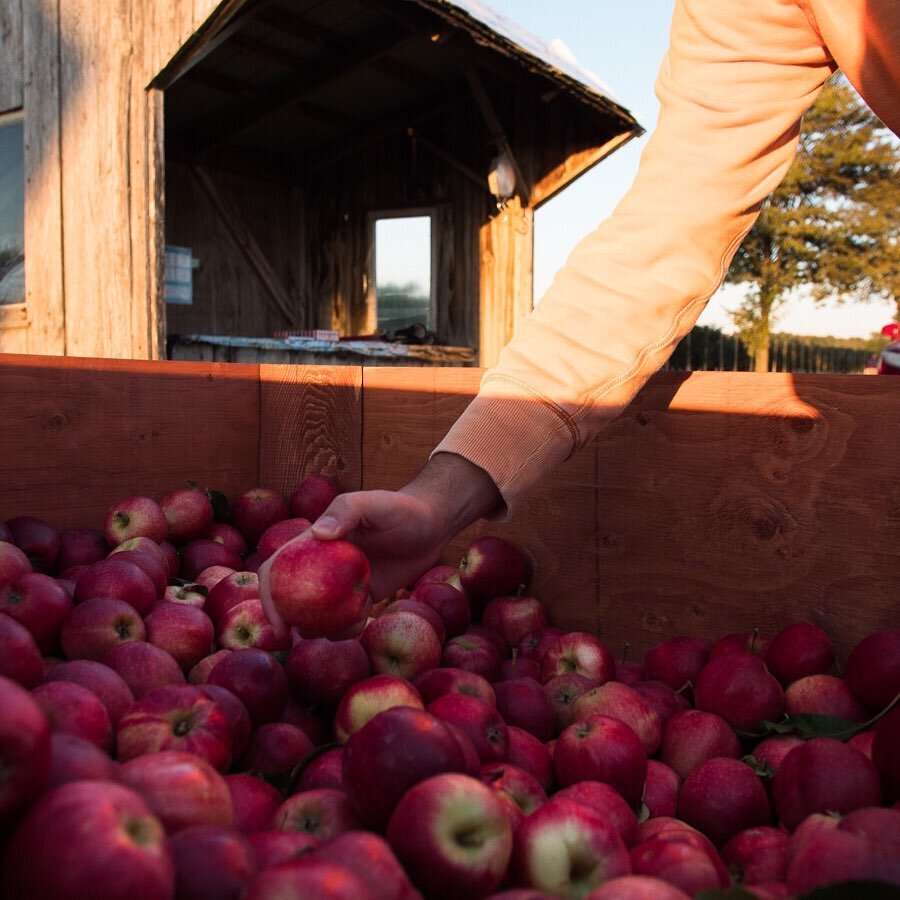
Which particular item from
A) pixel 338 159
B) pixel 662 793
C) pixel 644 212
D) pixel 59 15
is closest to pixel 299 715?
pixel 662 793

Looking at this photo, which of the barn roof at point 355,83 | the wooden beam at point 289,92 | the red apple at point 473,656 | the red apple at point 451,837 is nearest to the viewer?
the red apple at point 451,837

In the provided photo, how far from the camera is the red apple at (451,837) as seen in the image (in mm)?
1104

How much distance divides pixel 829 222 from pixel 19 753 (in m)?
27.4

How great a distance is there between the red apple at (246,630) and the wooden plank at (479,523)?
2.94 ft

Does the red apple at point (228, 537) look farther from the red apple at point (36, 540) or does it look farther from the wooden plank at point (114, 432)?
the red apple at point (36, 540)

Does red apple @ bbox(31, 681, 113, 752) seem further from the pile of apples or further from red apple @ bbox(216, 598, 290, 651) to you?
red apple @ bbox(216, 598, 290, 651)

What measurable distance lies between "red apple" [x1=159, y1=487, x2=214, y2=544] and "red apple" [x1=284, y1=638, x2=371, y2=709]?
3.81 feet

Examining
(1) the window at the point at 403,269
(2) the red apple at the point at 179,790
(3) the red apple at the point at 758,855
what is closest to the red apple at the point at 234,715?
(2) the red apple at the point at 179,790

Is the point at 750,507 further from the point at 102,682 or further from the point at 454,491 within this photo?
the point at 102,682

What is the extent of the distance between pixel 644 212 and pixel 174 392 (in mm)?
1822

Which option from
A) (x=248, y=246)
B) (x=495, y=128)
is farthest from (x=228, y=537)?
(x=248, y=246)

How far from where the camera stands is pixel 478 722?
5.16 feet

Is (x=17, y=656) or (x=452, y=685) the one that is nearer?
(x=17, y=656)

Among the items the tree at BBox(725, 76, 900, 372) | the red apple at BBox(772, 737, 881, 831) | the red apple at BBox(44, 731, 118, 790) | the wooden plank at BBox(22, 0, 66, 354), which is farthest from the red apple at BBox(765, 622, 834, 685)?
the tree at BBox(725, 76, 900, 372)
